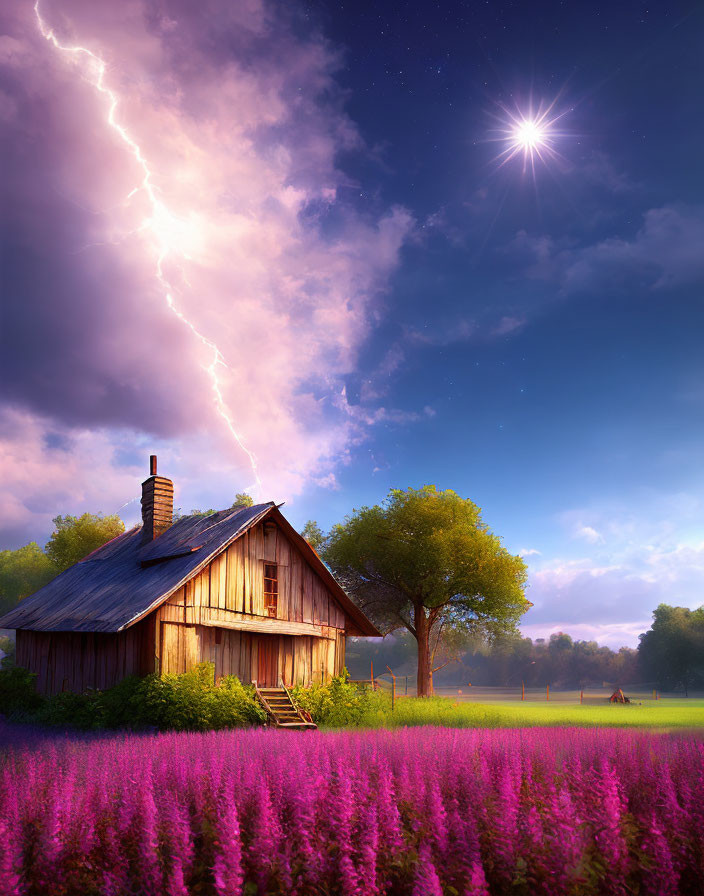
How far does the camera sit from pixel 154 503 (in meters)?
28.9

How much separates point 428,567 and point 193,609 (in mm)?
18436

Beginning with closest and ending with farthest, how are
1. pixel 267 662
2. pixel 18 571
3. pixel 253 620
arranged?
pixel 253 620
pixel 267 662
pixel 18 571

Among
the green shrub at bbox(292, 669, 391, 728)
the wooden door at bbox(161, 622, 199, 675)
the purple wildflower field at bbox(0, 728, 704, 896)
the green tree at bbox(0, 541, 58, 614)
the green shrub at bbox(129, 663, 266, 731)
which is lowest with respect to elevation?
the green shrub at bbox(292, 669, 391, 728)

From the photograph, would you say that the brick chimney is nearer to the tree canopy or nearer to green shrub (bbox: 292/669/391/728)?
green shrub (bbox: 292/669/391/728)

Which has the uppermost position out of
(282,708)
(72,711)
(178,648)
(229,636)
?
(229,636)

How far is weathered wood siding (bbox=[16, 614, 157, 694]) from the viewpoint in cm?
2161

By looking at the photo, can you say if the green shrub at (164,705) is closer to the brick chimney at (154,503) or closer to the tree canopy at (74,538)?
the brick chimney at (154,503)

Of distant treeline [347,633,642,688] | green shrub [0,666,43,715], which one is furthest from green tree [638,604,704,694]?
green shrub [0,666,43,715]

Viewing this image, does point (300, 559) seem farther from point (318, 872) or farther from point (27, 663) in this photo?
point (318, 872)

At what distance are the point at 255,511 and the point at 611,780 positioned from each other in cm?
1856

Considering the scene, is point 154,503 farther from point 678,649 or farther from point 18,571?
point 678,649

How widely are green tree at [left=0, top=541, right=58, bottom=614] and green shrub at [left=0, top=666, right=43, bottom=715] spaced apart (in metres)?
48.5

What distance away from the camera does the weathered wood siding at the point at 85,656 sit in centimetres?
2161

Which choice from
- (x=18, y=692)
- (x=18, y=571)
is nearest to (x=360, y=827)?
(x=18, y=692)
